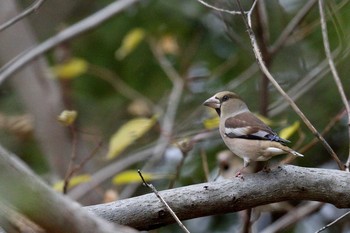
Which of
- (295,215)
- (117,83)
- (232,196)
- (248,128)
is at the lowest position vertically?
(295,215)

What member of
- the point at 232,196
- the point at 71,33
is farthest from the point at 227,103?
the point at 71,33

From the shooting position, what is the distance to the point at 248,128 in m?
2.42

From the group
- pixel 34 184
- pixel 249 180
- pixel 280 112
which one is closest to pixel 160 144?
pixel 280 112

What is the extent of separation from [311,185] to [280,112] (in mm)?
1871

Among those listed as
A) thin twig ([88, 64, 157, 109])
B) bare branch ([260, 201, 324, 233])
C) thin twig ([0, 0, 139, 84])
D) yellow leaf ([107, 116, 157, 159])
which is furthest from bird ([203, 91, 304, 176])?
thin twig ([88, 64, 157, 109])

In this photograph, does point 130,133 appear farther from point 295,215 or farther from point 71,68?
point 71,68

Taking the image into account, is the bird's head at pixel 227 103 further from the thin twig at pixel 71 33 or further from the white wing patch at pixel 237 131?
the thin twig at pixel 71 33

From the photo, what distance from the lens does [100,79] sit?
4836 millimetres

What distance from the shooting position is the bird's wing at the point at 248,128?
2.34 metres

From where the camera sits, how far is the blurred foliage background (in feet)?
13.0

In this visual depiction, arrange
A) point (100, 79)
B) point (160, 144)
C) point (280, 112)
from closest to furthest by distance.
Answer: point (160, 144) → point (280, 112) → point (100, 79)

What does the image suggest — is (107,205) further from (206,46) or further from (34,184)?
(206,46)

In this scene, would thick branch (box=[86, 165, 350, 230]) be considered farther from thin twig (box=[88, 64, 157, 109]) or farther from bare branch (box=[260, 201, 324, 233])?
thin twig (box=[88, 64, 157, 109])

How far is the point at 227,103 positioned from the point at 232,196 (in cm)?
85
